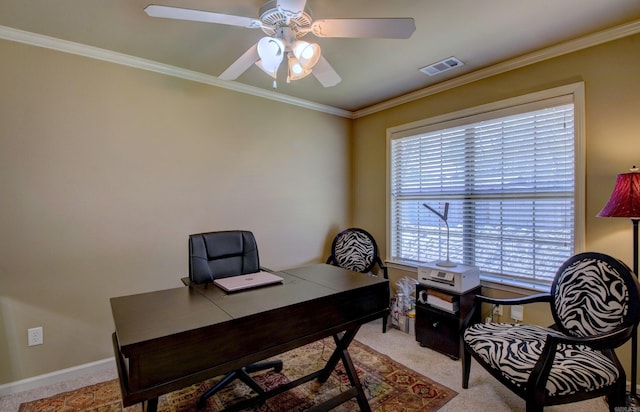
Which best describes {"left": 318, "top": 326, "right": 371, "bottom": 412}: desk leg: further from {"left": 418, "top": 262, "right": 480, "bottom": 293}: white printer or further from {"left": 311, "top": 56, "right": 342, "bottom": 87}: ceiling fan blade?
{"left": 311, "top": 56, "right": 342, "bottom": 87}: ceiling fan blade

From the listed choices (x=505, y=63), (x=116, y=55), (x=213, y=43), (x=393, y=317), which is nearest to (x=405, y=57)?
(x=505, y=63)

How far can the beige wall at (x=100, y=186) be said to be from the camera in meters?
2.16

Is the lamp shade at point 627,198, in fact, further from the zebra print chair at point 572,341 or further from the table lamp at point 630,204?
the zebra print chair at point 572,341

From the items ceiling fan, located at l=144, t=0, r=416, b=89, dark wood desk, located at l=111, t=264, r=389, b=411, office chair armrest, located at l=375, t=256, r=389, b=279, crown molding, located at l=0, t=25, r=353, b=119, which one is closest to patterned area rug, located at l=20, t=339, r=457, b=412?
dark wood desk, located at l=111, t=264, r=389, b=411

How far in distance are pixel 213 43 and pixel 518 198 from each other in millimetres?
2765

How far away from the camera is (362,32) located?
1.63 m

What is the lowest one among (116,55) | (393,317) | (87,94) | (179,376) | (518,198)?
(393,317)

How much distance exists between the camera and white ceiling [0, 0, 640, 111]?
1.87 meters

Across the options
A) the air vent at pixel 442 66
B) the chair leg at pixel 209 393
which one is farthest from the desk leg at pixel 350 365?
the air vent at pixel 442 66

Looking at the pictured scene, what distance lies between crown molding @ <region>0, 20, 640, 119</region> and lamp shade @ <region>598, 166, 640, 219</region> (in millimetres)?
1015

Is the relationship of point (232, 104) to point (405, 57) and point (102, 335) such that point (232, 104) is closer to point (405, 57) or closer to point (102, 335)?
point (405, 57)

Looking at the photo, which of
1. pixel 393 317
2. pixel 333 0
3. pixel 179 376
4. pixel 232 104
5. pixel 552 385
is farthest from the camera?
pixel 393 317

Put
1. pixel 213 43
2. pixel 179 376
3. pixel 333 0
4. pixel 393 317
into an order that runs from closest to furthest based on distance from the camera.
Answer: pixel 179 376, pixel 333 0, pixel 213 43, pixel 393 317

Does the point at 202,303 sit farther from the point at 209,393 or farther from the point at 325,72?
the point at 325,72
